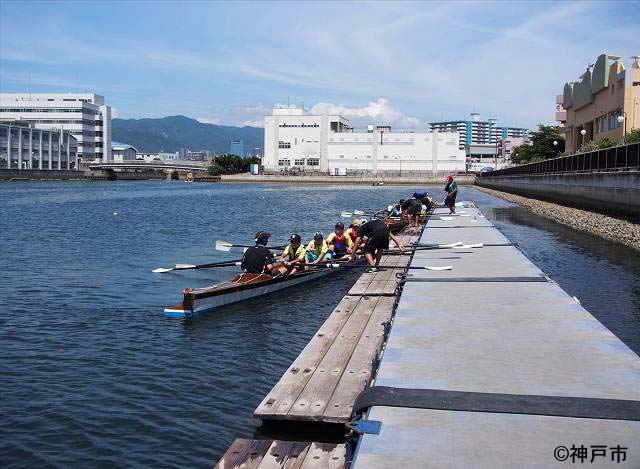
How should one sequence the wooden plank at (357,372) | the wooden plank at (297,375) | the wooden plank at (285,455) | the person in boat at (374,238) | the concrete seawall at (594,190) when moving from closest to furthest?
the wooden plank at (285,455), the wooden plank at (357,372), the wooden plank at (297,375), the person in boat at (374,238), the concrete seawall at (594,190)

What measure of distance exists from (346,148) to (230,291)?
164 meters

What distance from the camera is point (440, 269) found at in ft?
48.6

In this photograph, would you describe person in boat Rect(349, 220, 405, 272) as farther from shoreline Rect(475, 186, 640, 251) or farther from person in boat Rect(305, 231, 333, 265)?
shoreline Rect(475, 186, 640, 251)

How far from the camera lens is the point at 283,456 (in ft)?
22.2

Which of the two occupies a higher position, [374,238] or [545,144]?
[545,144]

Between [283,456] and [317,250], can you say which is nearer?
[283,456]

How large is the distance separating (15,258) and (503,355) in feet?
79.8

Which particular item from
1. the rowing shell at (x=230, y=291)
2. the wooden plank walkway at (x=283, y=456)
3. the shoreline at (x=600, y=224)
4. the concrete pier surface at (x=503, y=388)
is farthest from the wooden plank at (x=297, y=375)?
the shoreline at (x=600, y=224)

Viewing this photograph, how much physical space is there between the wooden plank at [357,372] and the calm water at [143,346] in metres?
1.50

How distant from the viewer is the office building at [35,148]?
149000 millimetres

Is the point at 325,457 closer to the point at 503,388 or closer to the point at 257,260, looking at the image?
the point at 503,388

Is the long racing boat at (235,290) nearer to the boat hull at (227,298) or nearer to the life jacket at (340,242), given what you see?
the boat hull at (227,298)

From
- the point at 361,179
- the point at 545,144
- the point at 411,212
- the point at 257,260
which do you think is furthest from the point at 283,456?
the point at 361,179

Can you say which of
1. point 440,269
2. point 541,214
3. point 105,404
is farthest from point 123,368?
point 541,214
